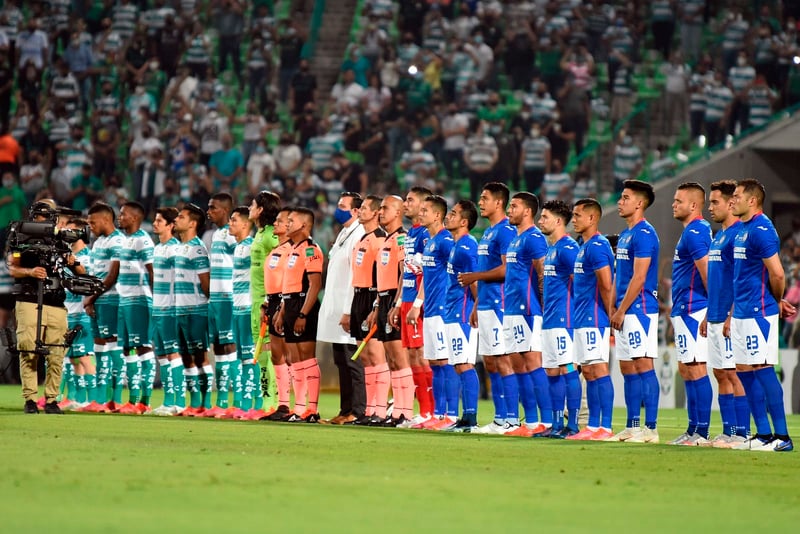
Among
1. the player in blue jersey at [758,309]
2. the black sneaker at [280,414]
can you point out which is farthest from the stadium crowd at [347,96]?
the player in blue jersey at [758,309]

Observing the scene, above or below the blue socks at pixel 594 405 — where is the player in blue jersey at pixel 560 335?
above

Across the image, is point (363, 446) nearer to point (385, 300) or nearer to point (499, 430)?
point (499, 430)

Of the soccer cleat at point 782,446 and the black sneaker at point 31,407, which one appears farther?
the black sneaker at point 31,407

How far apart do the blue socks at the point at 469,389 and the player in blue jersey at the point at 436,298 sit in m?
0.26

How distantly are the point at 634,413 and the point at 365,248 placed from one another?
3689 millimetres

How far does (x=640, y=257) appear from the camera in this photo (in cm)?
1281

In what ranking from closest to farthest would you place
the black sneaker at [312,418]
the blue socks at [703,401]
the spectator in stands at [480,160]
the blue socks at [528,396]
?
the blue socks at [703,401], the blue socks at [528,396], the black sneaker at [312,418], the spectator in stands at [480,160]

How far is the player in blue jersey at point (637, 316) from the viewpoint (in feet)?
42.0

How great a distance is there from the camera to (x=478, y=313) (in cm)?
1423

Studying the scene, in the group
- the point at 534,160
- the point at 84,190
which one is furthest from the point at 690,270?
the point at 84,190

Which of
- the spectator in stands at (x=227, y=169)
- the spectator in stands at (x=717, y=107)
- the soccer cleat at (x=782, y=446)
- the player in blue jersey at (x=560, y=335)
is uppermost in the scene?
the spectator in stands at (x=717, y=107)

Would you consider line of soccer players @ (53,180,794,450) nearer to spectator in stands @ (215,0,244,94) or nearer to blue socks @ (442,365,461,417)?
blue socks @ (442,365,461,417)

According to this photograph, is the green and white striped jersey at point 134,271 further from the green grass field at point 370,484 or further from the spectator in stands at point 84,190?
the spectator in stands at point 84,190

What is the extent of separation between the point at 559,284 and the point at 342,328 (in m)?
2.94
